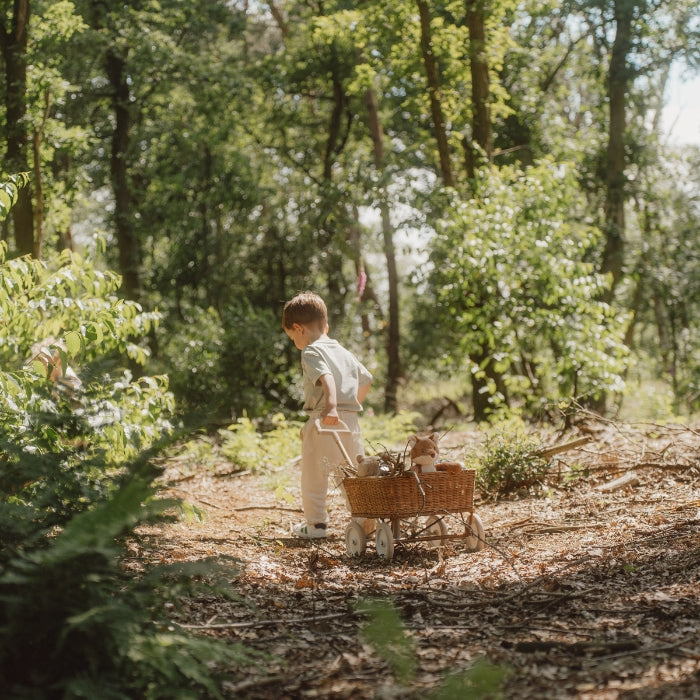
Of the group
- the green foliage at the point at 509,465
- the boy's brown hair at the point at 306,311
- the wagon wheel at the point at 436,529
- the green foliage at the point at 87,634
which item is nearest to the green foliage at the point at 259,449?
the green foliage at the point at 509,465

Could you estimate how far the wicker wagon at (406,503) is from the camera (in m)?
5.38

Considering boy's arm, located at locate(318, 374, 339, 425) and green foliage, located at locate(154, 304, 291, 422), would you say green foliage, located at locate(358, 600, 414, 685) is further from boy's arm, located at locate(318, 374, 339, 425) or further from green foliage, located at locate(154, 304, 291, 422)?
green foliage, located at locate(154, 304, 291, 422)

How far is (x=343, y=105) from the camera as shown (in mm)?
23312

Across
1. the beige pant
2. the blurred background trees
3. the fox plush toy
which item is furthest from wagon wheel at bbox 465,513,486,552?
the blurred background trees

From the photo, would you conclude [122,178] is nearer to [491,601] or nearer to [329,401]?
[329,401]

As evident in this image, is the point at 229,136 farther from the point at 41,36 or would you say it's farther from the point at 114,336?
the point at 114,336

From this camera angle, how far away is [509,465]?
789cm

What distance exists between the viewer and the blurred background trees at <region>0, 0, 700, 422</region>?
11.8 metres

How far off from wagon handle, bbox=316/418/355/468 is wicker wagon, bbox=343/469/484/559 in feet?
0.62

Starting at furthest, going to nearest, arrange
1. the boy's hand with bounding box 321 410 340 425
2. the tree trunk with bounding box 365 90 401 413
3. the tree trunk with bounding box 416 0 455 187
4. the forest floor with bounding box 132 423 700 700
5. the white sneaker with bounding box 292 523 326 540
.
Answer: the tree trunk with bounding box 365 90 401 413 → the tree trunk with bounding box 416 0 455 187 → the white sneaker with bounding box 292 523 326 540 → the boy's hand with bounding box 321 410 340 425 → the forest floor with bounding box 132 423 700 700

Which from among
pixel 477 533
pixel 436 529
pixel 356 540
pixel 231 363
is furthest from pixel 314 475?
pixel 231 363

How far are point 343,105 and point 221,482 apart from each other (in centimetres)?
1560

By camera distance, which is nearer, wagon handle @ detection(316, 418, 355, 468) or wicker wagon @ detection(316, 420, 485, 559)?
wicker wagon @ detection(316, 420, 485, 559)

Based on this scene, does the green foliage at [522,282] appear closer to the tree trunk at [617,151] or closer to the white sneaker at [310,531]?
the tree trunk at [617,151]
